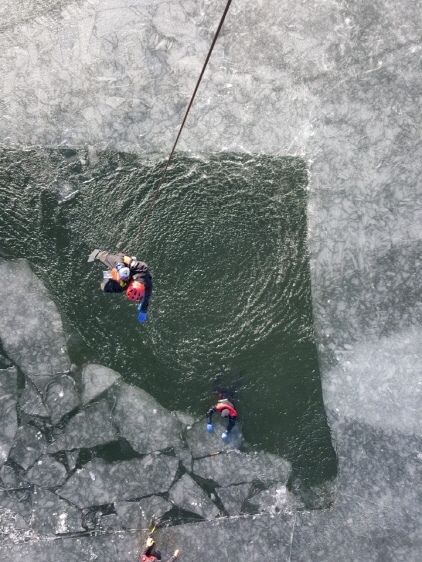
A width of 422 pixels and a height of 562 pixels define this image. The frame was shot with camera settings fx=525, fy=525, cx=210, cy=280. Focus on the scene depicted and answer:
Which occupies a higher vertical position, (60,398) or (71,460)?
(60,398)

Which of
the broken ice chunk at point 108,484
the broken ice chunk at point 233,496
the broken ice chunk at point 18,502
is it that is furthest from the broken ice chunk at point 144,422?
the broken ice chunk at point 18,502

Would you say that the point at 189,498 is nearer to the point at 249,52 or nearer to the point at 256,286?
the point at 256,286

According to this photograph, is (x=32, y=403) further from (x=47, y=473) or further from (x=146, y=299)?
(x=146, y=299)

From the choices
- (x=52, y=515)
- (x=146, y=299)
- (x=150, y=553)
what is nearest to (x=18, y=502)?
(x=52, y=515)

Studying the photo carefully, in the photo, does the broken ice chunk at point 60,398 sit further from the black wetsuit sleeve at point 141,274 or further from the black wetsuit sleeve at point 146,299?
the black wetsuit sleeve at point 141,274

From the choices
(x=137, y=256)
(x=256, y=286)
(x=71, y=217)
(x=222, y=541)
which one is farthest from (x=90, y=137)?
(x=222, y=541)

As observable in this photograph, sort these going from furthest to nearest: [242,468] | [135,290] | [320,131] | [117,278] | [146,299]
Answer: [320,131] → [242,468] → [146,299] → [117,278] → [135,290]
